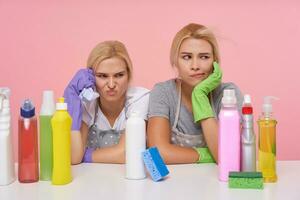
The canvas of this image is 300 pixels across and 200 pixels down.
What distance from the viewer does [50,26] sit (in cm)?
200

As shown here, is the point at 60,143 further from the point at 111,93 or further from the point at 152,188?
the point at 111,93

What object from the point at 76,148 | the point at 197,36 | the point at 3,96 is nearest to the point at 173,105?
the point at 197,36

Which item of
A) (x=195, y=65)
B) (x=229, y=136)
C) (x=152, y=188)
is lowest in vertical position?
(x=152, y=188)

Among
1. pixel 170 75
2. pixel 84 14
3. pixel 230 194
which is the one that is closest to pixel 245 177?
pixel 230 194

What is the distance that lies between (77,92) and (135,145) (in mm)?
342

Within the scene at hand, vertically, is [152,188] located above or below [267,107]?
below

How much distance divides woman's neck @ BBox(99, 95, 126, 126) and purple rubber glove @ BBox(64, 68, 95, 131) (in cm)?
11

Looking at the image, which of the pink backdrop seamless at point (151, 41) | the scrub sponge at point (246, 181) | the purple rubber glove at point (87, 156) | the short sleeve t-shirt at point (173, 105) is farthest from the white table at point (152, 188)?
the pink backdrop seamless at point (151, 41)

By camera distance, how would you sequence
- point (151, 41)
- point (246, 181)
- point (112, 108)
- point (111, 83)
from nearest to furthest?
point (246, 181)
point (111, 83)
point (112, 108)
point (151, 41)

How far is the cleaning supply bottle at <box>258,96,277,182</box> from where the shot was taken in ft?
3.18

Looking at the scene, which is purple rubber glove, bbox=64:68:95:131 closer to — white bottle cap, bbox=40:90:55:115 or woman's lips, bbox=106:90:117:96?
woman's lips, bbox=106:90:117:96

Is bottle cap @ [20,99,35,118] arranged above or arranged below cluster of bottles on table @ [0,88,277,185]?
above

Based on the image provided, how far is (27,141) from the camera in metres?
0.98

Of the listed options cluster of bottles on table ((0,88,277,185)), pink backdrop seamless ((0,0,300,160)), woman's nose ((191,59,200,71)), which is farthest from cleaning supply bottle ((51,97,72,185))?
pink backdrop seamless ((0,0,300,160))
